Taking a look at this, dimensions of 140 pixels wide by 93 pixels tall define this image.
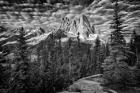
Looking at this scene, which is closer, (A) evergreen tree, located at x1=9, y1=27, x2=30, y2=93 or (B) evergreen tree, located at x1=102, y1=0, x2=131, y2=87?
(B) evergreen tree, located at x1=102, y1=0, x2=131, y2=87

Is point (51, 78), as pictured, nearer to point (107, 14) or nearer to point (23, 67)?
point (23, 67)

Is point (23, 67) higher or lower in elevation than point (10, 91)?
higher

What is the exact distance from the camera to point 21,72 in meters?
13.0

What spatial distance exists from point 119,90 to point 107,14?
2383 centimetres

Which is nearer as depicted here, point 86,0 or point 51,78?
point 51,78

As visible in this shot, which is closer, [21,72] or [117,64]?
[117,64]

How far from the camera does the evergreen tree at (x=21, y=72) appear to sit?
38.2 ft

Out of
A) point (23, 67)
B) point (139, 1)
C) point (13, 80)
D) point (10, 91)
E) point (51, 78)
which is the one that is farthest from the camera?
point (139, 1)

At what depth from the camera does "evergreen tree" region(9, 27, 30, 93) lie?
38.2 feet

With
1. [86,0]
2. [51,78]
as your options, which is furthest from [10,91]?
[86,0]

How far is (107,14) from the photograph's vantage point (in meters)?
30.2

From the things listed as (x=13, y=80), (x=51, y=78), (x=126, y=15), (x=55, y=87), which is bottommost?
(x=55, y=87)

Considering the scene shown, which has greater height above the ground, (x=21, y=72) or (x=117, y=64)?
(x=117, y=64)

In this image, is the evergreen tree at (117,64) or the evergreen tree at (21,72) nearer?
the evergreen tree at (117,64)
